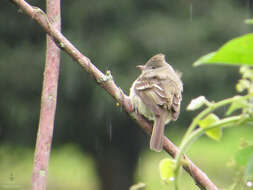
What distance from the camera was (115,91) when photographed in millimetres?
1592

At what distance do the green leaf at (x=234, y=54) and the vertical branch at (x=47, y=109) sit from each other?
2.06ft

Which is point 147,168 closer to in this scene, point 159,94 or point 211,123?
point 159,94

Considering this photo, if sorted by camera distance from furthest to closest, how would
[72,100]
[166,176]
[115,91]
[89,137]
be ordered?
[89,137] < [72,100] < [115,91] < [166,176]

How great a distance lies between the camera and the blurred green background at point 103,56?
7.81 metres

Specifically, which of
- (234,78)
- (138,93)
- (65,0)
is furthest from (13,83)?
(138,93)

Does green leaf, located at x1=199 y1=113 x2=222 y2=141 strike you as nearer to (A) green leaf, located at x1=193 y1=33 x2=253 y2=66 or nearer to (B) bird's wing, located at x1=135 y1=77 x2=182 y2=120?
(A) green leaf, located at x1=193 y1=33 x2=253 y2=66

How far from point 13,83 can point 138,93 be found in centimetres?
474

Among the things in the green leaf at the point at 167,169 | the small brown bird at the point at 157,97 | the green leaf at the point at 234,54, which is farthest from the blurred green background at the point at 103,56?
the green leaf at the point at 234,54

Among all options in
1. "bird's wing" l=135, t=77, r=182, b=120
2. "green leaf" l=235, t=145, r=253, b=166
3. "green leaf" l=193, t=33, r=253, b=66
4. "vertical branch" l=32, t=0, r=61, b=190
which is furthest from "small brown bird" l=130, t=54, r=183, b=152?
"green leaf" l=193, t=33, r=253, b=66

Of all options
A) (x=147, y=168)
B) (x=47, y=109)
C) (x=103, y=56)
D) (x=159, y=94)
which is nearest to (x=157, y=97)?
(x=159, y=94)

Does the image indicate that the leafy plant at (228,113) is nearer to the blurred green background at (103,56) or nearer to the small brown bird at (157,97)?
the small brown bird at (157,97)

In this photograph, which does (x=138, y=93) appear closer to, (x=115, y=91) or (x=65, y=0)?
(x=115, y=91)

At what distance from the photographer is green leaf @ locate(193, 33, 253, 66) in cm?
80

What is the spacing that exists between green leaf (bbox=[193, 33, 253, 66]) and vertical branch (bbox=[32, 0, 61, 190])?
2.06 feet
